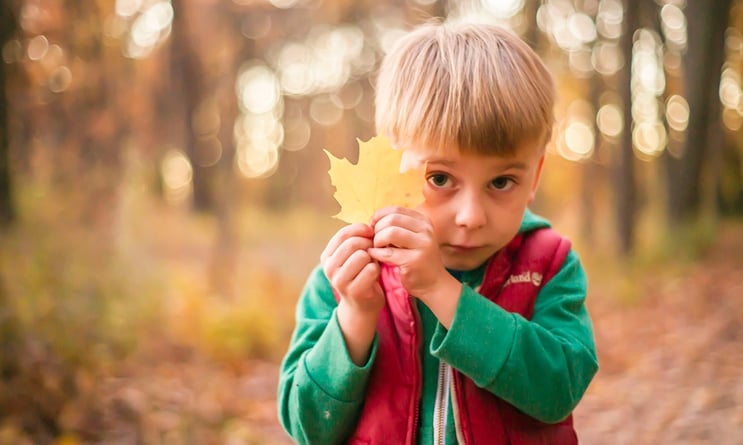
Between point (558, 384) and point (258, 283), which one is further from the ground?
point (558, 384)

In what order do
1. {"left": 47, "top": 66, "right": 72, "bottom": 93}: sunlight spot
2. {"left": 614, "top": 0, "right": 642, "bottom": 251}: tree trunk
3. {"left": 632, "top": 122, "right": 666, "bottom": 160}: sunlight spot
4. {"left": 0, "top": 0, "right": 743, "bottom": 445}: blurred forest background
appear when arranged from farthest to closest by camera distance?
{"left": 632, "top": 122, "right": 666, "bottom": 160}: sunlight spot < {"left": 614, "top": 0, "right": 642, "bottom": 251}: tree trunk < {"left": 47, "top": 66, "right": 72, "bottom": 93}: sunlight spot < {"left": 0, "top": 0, "right": 743, "bottom": 445}: blurred forest background

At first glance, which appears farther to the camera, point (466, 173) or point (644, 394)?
point (644, 394)

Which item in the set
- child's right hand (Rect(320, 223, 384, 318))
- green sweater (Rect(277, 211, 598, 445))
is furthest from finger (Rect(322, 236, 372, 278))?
green sweater (Rect(277, 211, 598, 445))

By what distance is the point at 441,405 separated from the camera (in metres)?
1.44

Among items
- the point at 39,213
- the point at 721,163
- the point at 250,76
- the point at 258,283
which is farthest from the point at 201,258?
the point at 721,163

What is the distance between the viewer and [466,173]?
136cm

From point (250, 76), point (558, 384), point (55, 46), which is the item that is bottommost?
point (558, 384)

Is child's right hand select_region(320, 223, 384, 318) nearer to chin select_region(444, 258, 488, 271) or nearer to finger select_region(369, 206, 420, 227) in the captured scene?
finger select_region(369, 206, 420, 227)

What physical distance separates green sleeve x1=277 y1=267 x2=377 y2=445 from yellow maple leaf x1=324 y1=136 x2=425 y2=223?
277 millimetres

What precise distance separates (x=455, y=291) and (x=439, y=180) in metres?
0.24

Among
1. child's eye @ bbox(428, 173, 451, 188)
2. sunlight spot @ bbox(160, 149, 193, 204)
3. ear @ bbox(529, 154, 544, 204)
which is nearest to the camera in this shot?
child's eye @ bbox(428, 173, 451, 188)

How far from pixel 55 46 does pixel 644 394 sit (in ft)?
12.1

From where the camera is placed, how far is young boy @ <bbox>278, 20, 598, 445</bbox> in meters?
1.32

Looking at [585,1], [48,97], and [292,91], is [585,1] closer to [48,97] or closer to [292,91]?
[292,91]
